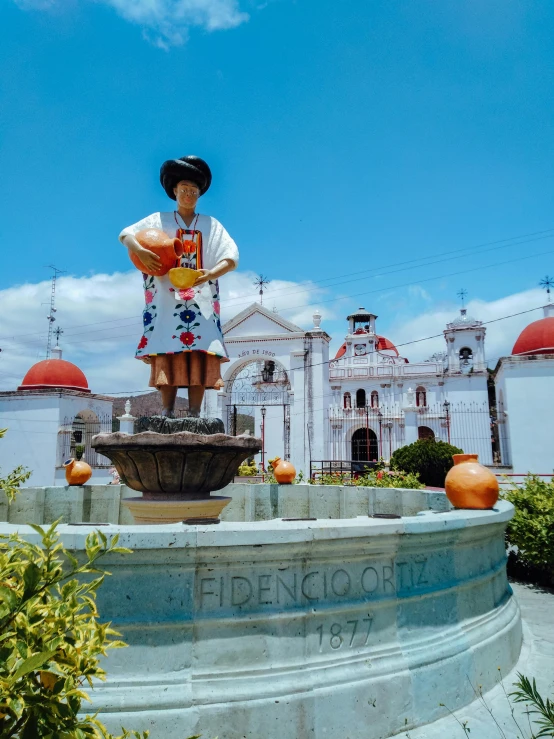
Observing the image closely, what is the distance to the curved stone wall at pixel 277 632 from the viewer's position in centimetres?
206

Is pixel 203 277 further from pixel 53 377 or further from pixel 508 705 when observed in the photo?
pixel 53 377

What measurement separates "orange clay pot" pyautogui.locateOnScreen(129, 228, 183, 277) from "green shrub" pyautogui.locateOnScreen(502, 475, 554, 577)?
4245 mm

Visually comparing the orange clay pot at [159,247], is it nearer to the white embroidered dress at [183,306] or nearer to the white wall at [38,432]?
the white embroidered dress at [183,306]

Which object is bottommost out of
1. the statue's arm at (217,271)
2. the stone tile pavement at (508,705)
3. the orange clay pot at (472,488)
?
the stone tile pavement at (508,705)

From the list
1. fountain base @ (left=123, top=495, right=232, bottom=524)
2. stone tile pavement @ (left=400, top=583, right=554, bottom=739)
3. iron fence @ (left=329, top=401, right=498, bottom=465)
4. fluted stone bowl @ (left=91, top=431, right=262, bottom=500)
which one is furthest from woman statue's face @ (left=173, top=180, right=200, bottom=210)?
iron fence @ (left=329, top=401, right=498, bottom=465)

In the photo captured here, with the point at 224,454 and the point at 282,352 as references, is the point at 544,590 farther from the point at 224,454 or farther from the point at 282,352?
the point at 282,352

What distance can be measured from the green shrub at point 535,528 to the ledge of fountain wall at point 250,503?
1.06 metres

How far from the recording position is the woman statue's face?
15.7 ft

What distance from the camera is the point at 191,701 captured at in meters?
2.03

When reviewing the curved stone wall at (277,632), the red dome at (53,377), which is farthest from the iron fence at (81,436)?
the curved stone wall at (277,632)

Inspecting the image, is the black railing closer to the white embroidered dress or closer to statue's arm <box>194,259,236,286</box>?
the white embroidered dress

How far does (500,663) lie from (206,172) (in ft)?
15.0

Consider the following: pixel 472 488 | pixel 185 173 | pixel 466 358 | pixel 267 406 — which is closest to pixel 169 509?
pixel 472 488

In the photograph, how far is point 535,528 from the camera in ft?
16.2
